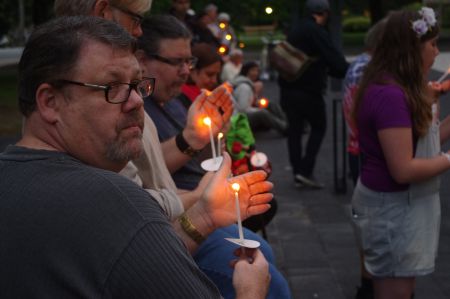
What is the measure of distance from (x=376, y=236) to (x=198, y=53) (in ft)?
5.19

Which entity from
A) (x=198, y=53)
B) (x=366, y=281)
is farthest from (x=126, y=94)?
(x=366, y=281)

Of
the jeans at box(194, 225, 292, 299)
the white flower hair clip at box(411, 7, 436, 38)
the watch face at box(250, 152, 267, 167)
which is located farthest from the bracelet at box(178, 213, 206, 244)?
the watch face at box(250, 152, 267, 167)

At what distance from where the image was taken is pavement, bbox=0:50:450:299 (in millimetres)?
5137

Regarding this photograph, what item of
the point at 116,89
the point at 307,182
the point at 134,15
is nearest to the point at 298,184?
the point at 307,182

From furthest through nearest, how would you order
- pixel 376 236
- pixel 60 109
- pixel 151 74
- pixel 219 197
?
pixel 376 236 → pixel 151 74 → pixel 219 197 → pixel 60 109

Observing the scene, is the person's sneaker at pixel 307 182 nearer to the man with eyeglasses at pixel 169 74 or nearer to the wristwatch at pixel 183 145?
the man with eyeglasses at pixel 169 74

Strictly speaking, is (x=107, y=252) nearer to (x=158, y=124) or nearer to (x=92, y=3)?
(x=92, y=3)

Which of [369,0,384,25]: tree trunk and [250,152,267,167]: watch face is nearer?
[250,152,267,167]: watch face

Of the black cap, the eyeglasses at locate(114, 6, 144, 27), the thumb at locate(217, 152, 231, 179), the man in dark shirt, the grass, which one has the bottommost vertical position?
the grass

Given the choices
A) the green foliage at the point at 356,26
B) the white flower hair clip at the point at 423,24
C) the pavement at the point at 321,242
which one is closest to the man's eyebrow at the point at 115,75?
the white flower hair clip at the point at 423,24

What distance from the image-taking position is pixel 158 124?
340 centimetres

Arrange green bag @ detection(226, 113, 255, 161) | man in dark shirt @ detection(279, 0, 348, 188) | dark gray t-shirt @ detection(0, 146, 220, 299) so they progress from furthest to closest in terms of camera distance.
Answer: man in dark shirt @ detection(279, 0, 348, 188)
green bag @ detection(226, 113, 255, 161)
dark gray t-shirt @ detection(0, 146, 220, 299)

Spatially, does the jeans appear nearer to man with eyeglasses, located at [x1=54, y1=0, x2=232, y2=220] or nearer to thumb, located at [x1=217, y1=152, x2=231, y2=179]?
man with eyeglasses, located at [x1=54, y1=0, x2=232, y2=220]

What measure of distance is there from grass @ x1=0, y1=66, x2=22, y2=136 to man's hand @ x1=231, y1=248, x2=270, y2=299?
7.84m
